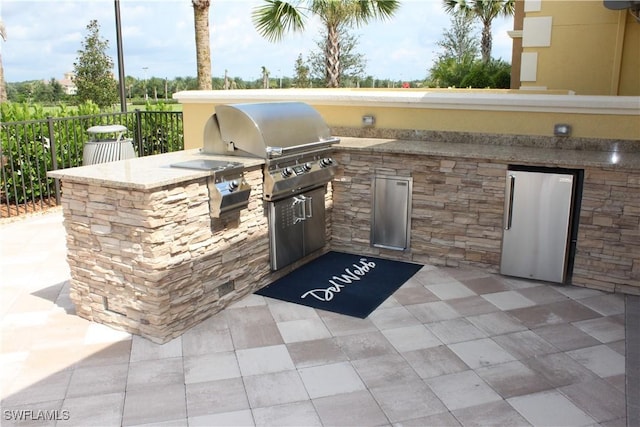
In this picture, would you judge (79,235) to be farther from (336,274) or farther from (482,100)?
(482,100)

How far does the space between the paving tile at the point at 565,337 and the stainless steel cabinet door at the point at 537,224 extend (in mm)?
873

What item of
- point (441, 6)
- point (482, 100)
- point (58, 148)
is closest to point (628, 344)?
point (482, 100)

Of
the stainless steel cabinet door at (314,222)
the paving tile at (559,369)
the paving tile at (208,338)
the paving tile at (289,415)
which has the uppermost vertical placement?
the stainless steel cabinet door at (314,222)

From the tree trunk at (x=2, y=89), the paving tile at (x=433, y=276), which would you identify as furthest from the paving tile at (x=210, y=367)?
the tree trunk at (x=2, y=89)

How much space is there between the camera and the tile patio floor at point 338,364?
9.18 feet

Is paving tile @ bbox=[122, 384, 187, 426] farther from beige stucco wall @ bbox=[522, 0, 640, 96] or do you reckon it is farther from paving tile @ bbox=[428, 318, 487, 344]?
beige stucco wall @ bbox=[522, 0, 640, 96]

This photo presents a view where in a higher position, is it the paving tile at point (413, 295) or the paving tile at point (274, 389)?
the paving tile at point (413, 295)

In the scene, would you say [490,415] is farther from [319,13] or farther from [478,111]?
[319,13]

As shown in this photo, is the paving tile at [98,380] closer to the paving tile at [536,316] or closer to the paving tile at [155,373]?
the paving tile at [155,373]

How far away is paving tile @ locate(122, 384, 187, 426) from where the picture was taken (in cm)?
274

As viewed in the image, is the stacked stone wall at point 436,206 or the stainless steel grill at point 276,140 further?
the stacked stone wall at point 436,206

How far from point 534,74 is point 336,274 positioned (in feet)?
15.1

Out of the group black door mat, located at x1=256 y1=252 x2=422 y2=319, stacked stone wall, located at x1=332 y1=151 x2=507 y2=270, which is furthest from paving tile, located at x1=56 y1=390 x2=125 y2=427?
stacked stone wall, located at x1=332 y1=151 x2=507 y2=270

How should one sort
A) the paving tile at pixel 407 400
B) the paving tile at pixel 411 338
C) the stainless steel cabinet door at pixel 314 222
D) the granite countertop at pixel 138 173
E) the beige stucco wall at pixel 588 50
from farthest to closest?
1. the beige stucco wall at pixel 588 50
2. the stainless steel cabinet door at pixel 314 222
3. the paving tile at pixel 411 338
4. the granite countertop at pixel 138 173
5. the paving tile at pixel 407 400
